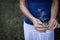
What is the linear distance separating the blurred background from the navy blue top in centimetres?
124

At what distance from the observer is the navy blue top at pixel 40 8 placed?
1.76m

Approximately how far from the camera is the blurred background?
3041mm

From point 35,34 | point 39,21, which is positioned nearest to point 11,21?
point 35,34

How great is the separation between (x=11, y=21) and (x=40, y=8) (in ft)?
4.59

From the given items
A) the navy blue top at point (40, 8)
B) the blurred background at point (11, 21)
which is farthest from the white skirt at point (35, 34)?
the blurred background at point (11, 21)

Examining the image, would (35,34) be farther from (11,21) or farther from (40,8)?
(11,21)

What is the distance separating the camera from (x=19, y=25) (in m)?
3.08

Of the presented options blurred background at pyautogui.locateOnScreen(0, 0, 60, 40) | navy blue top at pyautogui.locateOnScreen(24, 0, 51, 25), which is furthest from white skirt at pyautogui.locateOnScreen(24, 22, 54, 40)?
blurred background at pyautogui.locateOnScreen(0, 0, 60, 40)

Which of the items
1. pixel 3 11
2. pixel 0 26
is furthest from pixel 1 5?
pixel 0 26

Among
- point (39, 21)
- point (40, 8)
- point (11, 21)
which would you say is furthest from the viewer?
point (11, 21)

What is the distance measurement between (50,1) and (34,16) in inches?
7.0

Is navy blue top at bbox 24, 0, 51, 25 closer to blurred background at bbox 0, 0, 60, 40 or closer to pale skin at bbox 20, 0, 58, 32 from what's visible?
pale skin at bbox 20, 0, 58, 32

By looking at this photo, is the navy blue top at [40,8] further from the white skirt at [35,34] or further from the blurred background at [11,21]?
the blurred background at [11,21]

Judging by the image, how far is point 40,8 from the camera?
176 centimetres
